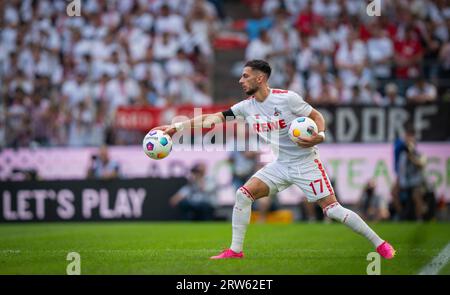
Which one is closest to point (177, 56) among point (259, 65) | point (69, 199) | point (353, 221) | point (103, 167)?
point (103, 167)

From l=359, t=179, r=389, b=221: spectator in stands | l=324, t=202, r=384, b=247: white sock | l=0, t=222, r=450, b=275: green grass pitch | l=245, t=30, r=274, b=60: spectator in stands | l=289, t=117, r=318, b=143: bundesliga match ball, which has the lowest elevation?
l=359, t=179, r=389, b=221: spectator in stands

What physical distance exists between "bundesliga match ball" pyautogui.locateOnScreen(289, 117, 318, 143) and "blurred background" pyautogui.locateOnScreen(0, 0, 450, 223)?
998 centimetres

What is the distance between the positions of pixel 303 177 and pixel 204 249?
212 cm

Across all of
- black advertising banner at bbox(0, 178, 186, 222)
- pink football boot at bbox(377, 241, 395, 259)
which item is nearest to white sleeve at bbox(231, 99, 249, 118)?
pink football boot at bbox(377, 241, 395, 259)

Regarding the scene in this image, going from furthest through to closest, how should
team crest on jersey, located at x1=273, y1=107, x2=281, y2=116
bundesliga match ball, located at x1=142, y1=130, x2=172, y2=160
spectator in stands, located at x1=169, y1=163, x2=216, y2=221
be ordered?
spectator in stands, located at x1=169, y1=163, x2=216, y2=221
team crest on jersey, located at x1=273, y1=107, x2=281, y2=116
bundesliga match ball, located at x1=142, y1=130, x2=172, y2=160

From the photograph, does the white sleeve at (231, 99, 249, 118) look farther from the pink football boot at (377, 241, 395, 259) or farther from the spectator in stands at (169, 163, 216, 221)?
the spectator in stands at (169, 163, 216, 221)

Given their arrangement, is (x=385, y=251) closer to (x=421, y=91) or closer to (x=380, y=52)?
(x=421, y=91)

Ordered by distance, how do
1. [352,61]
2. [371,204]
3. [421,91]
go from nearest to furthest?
[371,204] < [421,91] < [352,61]

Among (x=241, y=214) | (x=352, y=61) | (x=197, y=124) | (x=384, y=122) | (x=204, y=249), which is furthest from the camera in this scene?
(x=352, y=61)

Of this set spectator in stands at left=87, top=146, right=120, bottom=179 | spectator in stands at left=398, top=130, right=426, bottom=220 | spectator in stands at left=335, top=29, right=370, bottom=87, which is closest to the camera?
spectator in stands at left=398, top=130, right=426, bottom=220

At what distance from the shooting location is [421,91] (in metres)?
21.8

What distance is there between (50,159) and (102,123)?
1636 millimetres

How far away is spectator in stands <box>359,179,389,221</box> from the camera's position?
810 inches
